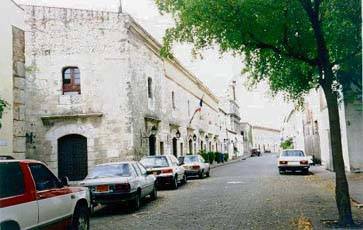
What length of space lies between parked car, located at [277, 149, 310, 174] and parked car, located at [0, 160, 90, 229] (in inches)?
799

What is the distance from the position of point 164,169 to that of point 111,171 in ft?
20.1

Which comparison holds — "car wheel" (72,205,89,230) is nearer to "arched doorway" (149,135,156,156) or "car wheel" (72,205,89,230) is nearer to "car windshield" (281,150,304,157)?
"arched doorway" (149,135,156,156)

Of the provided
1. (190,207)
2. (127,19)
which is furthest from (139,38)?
(190,207)

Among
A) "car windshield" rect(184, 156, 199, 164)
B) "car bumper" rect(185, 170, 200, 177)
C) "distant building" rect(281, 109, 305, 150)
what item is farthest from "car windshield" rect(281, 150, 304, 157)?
"distant building" rect(281, 109, 305, 150)

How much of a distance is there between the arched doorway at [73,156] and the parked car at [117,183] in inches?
401

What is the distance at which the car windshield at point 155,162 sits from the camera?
20.5 m

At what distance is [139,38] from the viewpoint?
27.4 m

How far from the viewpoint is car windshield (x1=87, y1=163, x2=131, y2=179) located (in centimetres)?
1387

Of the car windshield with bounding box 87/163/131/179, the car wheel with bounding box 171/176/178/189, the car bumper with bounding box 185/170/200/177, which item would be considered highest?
the car windshield with bounding box 87/163/131/179

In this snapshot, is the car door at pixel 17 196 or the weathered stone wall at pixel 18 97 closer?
the car door at pixel 17 196

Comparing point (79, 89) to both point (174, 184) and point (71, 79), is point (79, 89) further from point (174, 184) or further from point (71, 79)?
point (174, 184)

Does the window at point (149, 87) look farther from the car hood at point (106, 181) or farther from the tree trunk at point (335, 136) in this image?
the tree trunk at point (335, 136)

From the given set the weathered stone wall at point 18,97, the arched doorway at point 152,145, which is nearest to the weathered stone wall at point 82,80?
the arched doorway at point 152,145

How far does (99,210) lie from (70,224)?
5.90 m
